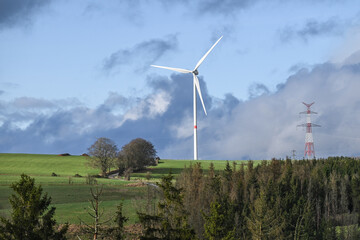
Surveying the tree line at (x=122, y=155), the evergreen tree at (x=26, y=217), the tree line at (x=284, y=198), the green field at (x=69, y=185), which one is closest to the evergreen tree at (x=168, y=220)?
the green field at (x=69, y=185)

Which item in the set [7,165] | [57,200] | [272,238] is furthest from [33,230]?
[7,165]

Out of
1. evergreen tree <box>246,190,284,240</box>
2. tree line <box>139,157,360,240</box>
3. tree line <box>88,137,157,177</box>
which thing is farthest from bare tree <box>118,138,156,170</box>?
evergreen tree <box>246,190,284,240</box>

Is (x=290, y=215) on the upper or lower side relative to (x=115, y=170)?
lower

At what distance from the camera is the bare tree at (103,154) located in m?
149

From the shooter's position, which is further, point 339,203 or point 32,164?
point 32,164

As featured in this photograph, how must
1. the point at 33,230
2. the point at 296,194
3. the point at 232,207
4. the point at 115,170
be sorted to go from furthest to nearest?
the point at 115,170
the point at 296,194
the point at 232,207
the point at 33,230

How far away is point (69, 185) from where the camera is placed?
110 m

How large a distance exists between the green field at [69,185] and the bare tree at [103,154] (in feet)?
29.3

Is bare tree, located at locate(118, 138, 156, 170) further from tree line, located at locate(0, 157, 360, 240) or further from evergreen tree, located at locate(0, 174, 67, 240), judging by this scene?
evergreen tree, located at locate(0, 174, 67, 240)

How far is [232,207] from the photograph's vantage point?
96688 millimetres

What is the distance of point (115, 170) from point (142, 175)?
1386 centimetres

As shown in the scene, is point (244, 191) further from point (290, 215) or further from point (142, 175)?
point (142, 175)

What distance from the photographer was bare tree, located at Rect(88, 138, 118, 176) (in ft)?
489

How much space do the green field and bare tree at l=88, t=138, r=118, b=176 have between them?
8.94m
